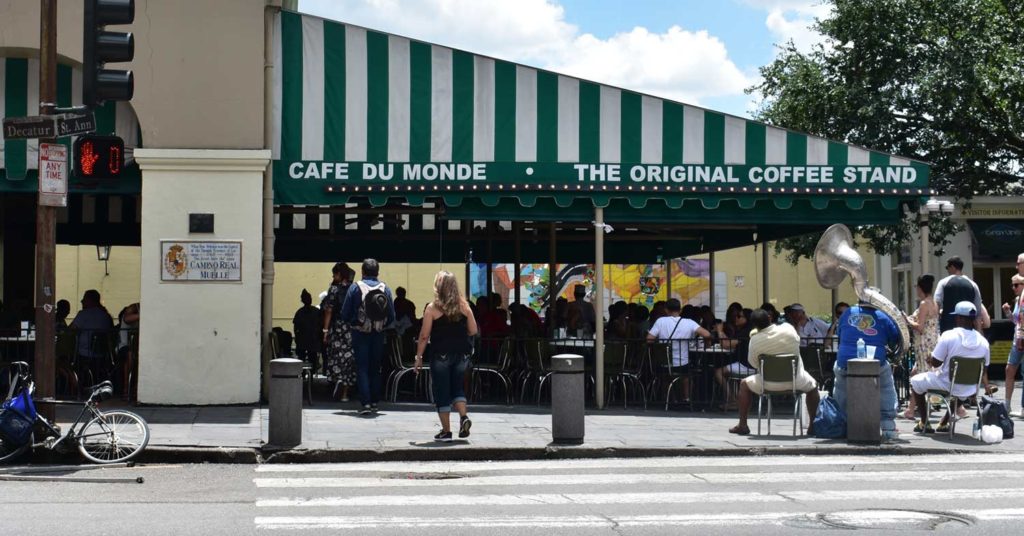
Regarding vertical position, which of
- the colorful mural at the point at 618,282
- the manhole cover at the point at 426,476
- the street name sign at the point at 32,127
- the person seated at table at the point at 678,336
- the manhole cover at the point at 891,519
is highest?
the street name sign at the point at 32,127

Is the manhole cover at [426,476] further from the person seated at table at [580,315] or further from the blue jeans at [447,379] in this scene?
the person seated at table at [580,315]

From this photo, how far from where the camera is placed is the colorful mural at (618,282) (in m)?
45.2

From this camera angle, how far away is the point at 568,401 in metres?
11.6

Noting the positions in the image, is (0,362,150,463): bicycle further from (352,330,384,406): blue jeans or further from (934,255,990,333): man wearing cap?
(934,255,990,333): man wearing cap

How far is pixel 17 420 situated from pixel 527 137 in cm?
711

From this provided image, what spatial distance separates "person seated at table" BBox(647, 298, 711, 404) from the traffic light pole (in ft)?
24.4

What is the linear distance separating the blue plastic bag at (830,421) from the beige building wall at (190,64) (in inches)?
286

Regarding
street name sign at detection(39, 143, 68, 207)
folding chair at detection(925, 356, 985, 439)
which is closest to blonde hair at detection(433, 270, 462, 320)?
street name sign at detection(39, 143, 68, 207)

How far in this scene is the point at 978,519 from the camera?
7902mm

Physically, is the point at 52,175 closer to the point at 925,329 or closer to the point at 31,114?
the point at 31,114

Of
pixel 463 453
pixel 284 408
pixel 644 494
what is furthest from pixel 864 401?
pixel 284 408

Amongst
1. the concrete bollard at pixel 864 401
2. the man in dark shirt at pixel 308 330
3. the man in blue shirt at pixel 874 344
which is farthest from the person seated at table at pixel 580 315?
the concrete bollard at pixel 864 401

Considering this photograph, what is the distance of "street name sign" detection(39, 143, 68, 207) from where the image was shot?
1098cm

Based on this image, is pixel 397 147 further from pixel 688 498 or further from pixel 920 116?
pixel 920 116
